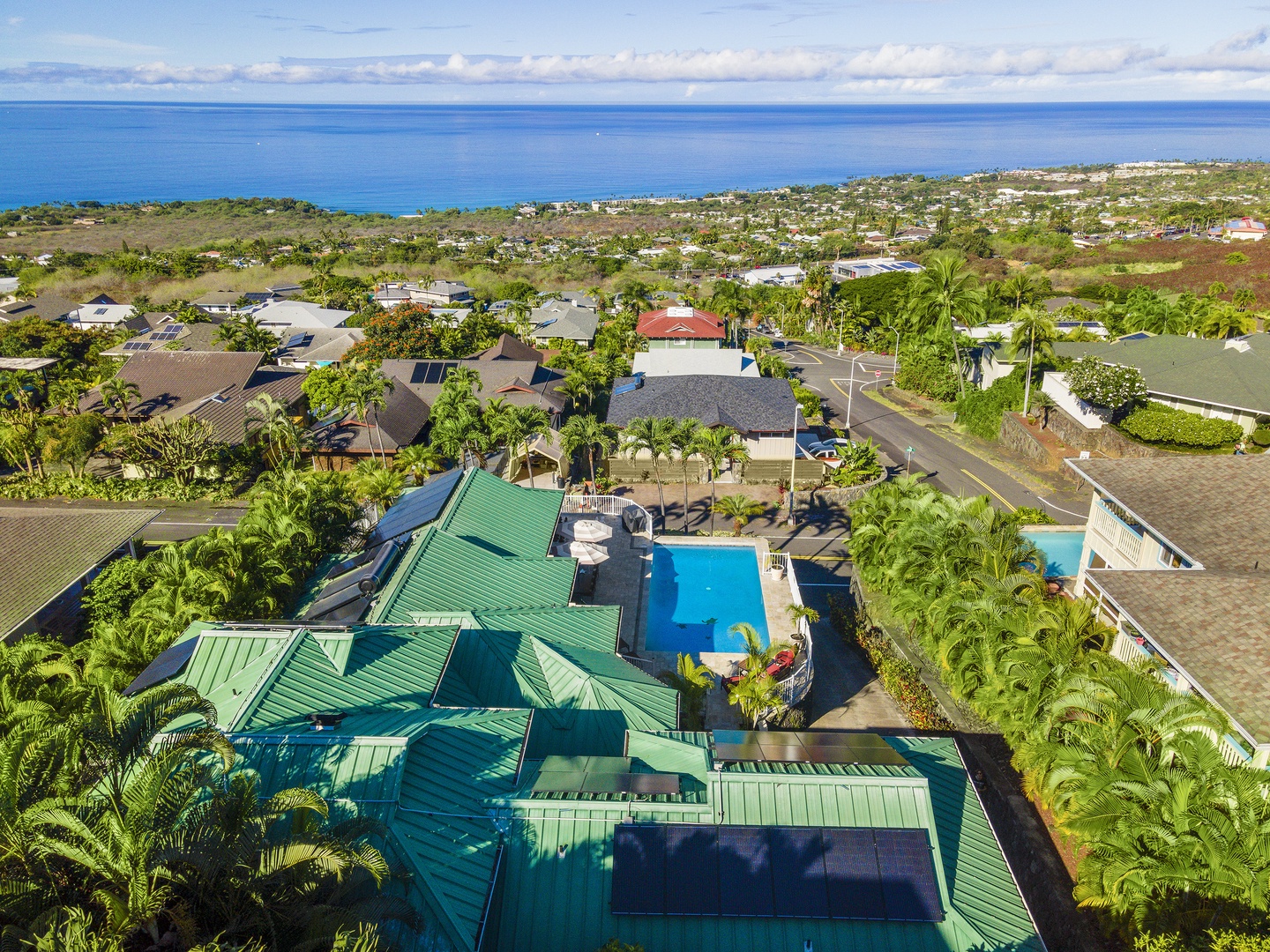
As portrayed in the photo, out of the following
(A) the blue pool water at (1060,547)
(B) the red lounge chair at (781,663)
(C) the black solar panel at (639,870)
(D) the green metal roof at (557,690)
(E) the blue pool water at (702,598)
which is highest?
(C) the black solar panel at (639,870)

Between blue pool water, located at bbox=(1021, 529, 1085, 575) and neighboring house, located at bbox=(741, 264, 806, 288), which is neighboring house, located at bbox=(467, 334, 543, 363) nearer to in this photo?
blue pool water, located at bbox=(1021, 529, 1085, 575)

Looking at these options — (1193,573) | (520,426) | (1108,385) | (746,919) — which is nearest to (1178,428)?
(1108,385)

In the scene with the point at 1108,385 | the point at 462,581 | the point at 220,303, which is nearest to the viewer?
the point at 462,581

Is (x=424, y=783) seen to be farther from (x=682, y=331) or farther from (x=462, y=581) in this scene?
(x=682, y=331)

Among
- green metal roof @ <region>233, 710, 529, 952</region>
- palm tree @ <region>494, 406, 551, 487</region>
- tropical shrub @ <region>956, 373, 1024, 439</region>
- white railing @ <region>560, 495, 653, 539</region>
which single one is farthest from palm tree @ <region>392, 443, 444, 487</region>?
tropical shrub @ <region>956, 373, 1024, 439</region>

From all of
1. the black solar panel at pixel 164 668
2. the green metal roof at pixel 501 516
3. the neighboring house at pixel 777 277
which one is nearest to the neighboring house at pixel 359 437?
the green metal roof at pixel 501 516

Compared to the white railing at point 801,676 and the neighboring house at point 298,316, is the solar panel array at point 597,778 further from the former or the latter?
the neighboring house at point 298,316

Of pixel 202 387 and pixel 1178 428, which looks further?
pixel 202 387

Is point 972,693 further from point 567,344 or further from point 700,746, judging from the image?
point 567,344
